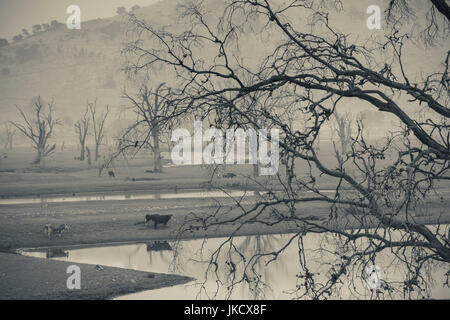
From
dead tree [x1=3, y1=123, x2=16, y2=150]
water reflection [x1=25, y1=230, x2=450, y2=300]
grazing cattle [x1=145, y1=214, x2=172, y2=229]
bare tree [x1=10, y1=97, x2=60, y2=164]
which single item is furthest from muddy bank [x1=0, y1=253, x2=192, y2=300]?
dead tree [x1=3, y1=123, x2=16, y2=150]

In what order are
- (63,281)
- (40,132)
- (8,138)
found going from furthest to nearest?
(8,138), (40,132), (63,281)

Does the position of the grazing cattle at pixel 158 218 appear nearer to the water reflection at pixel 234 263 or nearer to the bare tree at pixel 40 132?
the water reflection at pixel 234 263

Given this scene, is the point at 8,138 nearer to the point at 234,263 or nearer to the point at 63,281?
the point at 63,281

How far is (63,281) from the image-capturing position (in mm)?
16594

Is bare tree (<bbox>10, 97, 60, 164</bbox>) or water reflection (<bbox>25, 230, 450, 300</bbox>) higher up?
bare tree (<bbox>10, 97, 60, 164</bbox>)

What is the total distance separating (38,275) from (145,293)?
3.21 metres

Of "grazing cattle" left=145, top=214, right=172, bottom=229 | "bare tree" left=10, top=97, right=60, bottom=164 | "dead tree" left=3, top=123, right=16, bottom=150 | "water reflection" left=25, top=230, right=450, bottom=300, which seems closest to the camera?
"water reflection" left=25, top=230, right=450, bottom=300

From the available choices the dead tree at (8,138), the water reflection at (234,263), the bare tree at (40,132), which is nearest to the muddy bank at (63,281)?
the water reflection at (234,263)

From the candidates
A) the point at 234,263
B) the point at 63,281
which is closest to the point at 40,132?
the point at 63,281

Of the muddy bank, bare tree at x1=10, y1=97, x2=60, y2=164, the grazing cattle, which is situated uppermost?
bare tree at x1=10, y1=97, x2=60, y2=164

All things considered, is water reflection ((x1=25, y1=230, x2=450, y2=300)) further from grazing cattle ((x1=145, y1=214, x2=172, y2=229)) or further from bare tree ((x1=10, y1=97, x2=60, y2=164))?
bare tree ((x1=10, y1=97, x2=60, y2=164))

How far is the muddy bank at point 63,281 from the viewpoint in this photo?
15445 mm

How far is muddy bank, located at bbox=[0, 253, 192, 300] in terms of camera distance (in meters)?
15.4

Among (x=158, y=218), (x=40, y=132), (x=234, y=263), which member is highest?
(x=40, y=132)
